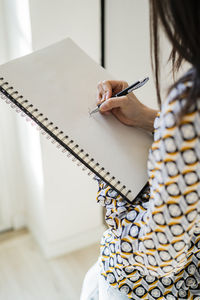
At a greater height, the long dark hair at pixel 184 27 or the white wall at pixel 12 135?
the long dark hair at pixel 184 27

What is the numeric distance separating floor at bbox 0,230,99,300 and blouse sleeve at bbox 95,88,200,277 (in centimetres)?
102

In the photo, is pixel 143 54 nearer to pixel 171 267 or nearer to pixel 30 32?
pixel 30 32

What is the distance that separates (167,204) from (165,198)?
1 cm

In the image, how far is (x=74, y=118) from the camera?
0.68 m

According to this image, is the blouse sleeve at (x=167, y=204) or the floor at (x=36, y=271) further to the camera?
the floor at (x=36, y=271)

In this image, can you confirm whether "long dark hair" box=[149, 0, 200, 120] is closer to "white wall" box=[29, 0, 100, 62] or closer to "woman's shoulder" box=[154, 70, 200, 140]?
"woman's shoulder" box=[154, 70, 200, 140]

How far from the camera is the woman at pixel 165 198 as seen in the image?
45cm

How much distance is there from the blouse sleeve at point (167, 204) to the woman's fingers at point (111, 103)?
184mm

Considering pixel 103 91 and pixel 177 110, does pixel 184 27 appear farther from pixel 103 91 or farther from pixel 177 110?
pixel 103 91

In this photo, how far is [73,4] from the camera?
1.26 meters

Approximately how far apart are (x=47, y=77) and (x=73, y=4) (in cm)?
67

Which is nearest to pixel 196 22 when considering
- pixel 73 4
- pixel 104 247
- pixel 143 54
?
pixel 104 247

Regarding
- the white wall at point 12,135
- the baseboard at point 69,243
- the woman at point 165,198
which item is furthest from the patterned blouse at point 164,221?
the baseboard at point 69,243

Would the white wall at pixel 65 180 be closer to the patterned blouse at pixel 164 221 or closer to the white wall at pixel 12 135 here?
the white wall at pixel 12 135
